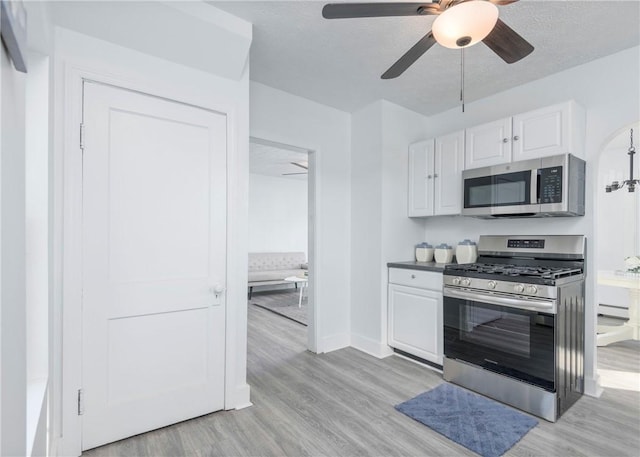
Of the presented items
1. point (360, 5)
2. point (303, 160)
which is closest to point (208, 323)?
point (360, 5)

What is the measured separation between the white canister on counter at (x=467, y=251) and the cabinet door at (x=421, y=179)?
0.44 m

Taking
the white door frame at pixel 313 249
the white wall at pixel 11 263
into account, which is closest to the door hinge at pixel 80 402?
the white wall at pixel 11 263

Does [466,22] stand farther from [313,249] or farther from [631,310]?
[631,310]

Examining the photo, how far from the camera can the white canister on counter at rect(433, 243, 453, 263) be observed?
3.45 m

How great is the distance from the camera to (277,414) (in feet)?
7.56

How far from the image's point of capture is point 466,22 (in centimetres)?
145

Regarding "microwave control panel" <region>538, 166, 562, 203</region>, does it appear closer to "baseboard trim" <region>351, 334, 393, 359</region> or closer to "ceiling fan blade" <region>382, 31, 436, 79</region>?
"ceiling fan blade" <region>382, 31, 436, 79</region>

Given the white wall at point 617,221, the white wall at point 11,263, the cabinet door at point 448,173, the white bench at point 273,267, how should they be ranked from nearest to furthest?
the white wall at point 11,263 → the cabinet door at point 448,173 → the white wall at point 617,221 → the white bench at point 273,267

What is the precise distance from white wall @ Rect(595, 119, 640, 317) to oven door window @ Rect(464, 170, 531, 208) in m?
3.23

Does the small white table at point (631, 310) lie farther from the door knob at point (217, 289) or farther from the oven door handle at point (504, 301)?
the door knob at point (217, 289)

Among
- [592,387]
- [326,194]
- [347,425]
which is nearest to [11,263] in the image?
[347,425]

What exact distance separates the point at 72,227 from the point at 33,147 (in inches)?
18.0

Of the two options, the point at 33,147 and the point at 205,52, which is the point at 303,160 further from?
the point at 33,147

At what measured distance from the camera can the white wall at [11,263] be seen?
737 millimetres
